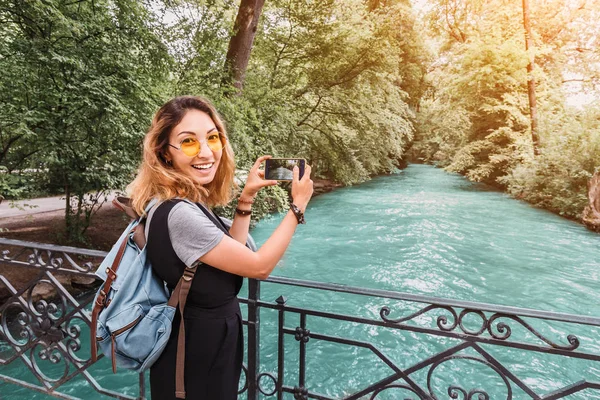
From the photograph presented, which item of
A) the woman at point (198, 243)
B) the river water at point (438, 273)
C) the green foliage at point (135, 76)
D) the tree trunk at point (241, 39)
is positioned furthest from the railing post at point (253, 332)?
the tree trunk at point (241, 39)

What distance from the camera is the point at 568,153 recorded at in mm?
14352

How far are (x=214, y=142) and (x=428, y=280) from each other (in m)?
7.54

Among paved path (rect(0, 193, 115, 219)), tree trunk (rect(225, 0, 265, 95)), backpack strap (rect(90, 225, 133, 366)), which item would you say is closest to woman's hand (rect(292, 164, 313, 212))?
backpack strap (rect(90, 225, 133, 366))

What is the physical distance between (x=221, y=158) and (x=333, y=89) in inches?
513

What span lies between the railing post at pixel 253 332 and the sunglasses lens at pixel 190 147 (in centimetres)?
98

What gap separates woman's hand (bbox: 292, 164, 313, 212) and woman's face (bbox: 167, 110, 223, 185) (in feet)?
1.25

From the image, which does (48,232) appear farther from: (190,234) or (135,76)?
(190,234)

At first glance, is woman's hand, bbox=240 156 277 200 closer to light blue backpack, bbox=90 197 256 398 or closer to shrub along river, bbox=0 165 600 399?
light blue backpack, bbox=90 197 256 398

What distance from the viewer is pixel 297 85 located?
13.3 metres

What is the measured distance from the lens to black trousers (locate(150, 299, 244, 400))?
4.52ft

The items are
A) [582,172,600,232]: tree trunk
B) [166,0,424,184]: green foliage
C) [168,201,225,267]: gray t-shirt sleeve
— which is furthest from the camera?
[582,172,600,232]: tree trunk

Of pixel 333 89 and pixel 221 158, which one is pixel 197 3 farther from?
pixel 221 158

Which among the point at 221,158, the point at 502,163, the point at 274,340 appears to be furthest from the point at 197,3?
the point at 502,163

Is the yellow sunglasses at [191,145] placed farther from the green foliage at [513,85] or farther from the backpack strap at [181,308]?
the green foliage at [513,85]
